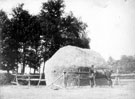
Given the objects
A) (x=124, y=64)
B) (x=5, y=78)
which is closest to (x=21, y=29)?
(x=5, y=78)

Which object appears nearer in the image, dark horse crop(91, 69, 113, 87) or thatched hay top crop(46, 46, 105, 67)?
dark horse crop(91, 69, 113, 87)

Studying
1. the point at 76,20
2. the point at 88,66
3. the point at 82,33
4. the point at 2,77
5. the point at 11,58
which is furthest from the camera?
the point at 82,33

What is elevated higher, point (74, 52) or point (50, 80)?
point (74, 52)

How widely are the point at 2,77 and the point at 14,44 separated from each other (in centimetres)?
719

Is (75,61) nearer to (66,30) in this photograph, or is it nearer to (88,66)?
(88,66)

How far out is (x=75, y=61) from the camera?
944 inches

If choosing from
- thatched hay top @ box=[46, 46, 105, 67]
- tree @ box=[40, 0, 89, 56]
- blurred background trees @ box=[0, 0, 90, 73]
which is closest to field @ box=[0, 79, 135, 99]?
thatched hay top @ box=[46, 46, 105, 67]

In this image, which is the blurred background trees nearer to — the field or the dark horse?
the dark horse

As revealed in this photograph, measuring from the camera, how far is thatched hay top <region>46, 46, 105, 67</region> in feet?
78.5

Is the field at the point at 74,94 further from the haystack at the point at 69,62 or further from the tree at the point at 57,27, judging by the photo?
the tree at the point at 57,27

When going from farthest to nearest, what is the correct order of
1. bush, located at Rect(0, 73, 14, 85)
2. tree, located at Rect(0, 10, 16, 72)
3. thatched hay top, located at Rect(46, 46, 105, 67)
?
tree, located at Rect(0, 10, 16, 72) → bush, located at Rect(0, 73, 14, 85) → thatched hay top, located at Rect(46, 46, 105, 67)


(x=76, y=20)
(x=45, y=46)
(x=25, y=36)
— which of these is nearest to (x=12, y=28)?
(x=25, y=36)

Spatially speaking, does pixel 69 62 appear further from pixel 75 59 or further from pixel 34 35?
pixel 34 35

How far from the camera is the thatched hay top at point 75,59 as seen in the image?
2392cm
